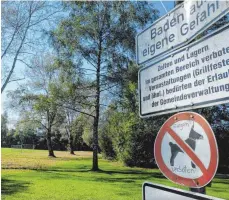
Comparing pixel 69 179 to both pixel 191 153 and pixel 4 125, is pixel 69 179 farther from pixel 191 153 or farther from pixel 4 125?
pixel 191 153

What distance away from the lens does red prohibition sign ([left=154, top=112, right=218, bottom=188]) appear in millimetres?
731

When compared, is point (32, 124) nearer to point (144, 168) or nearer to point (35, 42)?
point (35, 42)

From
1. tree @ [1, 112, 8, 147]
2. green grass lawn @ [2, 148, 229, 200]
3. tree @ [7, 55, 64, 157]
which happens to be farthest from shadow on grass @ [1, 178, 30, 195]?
tree @ [7, 55, 64, 157]

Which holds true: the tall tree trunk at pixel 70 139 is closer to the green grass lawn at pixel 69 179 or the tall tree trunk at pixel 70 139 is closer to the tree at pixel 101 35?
the green grass lawn at pixel 69 179

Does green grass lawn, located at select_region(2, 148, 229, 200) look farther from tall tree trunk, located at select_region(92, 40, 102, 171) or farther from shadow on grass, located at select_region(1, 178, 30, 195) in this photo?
tall tree trunk, located at select_region(92, 40, 102, 171)

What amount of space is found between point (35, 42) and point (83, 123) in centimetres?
217

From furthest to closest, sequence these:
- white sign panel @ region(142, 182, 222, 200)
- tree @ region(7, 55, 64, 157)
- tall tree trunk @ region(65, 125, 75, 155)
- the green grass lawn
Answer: tall tree trunk @ region(65, 125, 75, 155)
tree @ region(7, 55, 64, 157)
the green grass lawn
white sign panel @ region(142, 182, 222, 200)

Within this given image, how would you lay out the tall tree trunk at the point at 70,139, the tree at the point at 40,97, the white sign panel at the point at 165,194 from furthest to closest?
the tall tree trunk at the point at 70,139 < the tree at the point at 40,97 < the white sign panel at the point at 165,194

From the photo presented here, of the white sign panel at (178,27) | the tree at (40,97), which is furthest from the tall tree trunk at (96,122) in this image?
the white sign panel at (178,27)

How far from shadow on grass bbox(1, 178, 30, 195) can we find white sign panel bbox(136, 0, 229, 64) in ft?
13.7

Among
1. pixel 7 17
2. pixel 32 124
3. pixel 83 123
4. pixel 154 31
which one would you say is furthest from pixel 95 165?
pixel 154 31

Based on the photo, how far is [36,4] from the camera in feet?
20.9

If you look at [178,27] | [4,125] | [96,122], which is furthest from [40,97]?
[178,27]

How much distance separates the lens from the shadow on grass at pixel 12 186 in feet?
15.4
